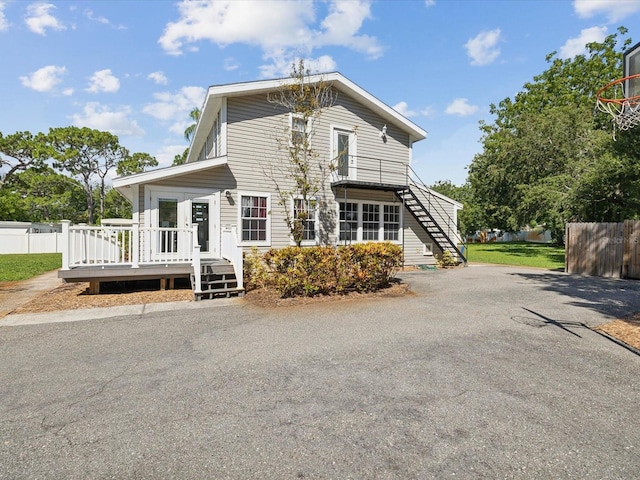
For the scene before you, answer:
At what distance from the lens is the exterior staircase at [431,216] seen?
46.9ft

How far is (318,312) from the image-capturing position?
680 cm

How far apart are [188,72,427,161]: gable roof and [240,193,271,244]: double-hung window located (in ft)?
10.7

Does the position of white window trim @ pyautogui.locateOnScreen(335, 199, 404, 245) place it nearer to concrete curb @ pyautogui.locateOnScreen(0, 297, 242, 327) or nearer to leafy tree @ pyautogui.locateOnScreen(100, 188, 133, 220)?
concrete curb @ pyautogui.locateOnScreen(0, 297, 242, 327)

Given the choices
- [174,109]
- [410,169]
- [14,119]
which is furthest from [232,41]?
[14,119]

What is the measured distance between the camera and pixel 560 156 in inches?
945

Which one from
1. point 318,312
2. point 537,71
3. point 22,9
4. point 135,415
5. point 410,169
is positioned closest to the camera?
point 135,415

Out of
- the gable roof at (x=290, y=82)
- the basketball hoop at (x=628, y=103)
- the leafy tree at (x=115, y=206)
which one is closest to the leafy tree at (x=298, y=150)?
the gable roof at (x=290, y=82)

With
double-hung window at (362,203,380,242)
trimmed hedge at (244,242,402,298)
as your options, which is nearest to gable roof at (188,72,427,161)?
double-hung window at (362,203,380,242)

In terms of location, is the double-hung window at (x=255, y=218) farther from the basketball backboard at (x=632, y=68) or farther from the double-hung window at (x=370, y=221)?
the basketball backboard at (x=632, y=68)

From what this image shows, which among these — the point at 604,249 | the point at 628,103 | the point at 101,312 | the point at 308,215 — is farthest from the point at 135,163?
the point at 628,103

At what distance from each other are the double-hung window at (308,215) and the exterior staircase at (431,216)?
13.0ft

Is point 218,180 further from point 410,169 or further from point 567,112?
point 567,112

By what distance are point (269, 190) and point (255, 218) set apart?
1113 millimetres

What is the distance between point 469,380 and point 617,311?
5468 mm
